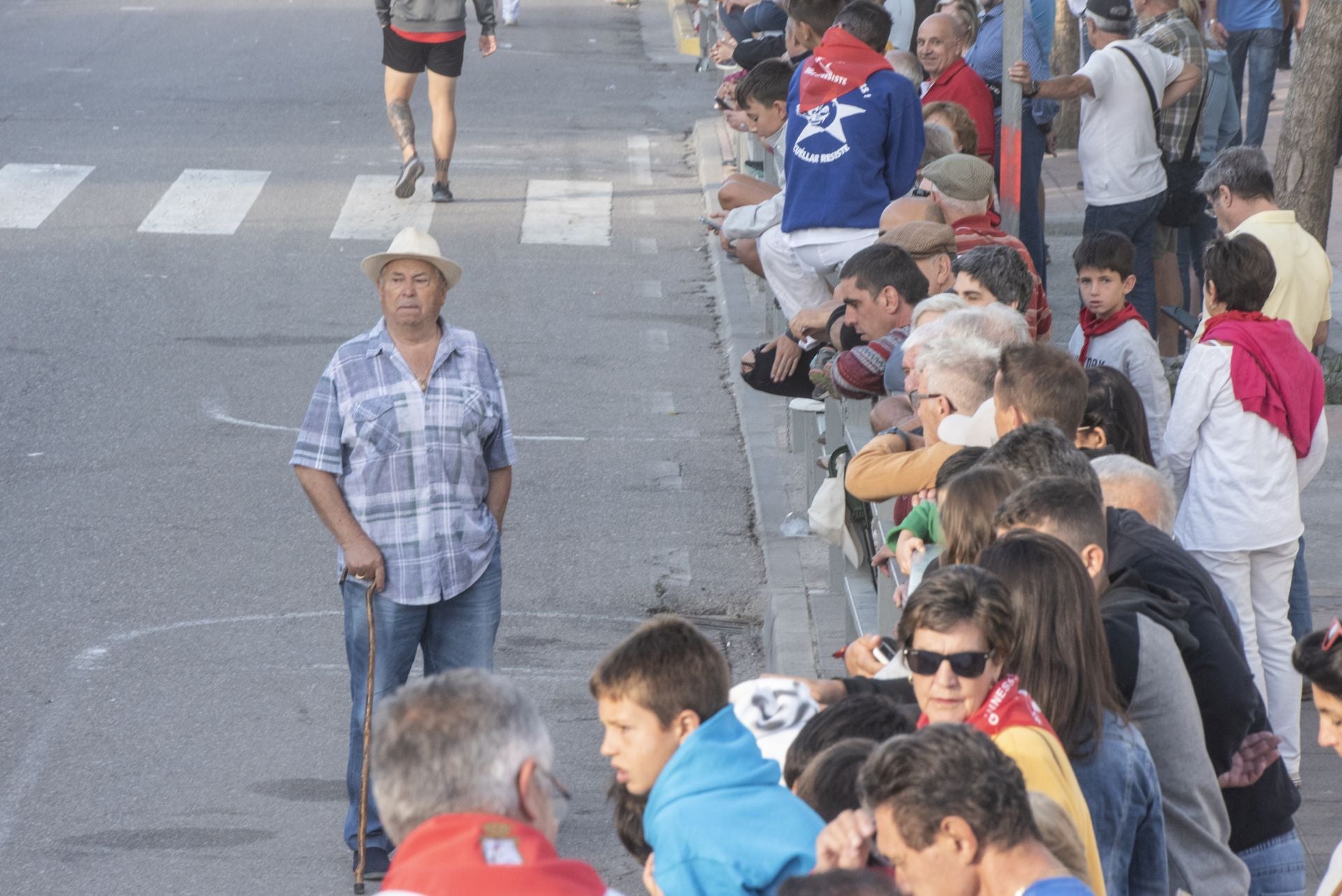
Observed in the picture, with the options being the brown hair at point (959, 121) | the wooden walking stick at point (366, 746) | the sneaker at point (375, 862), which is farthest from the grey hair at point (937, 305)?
the brown hair at point (959, 121)

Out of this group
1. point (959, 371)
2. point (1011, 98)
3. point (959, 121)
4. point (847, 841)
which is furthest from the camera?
point (959, 121)

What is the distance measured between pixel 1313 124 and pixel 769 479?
3.73 metres

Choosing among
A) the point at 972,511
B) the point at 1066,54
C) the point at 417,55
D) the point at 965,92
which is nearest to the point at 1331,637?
the point at 972,511

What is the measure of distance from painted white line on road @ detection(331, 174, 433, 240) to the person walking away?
0.18 m

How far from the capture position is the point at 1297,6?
52.4 ft

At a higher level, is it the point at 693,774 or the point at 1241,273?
the point at 693,774

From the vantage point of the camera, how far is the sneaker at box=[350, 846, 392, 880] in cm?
561

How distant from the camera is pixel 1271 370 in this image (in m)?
5.78

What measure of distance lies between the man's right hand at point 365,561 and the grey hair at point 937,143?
158 inches

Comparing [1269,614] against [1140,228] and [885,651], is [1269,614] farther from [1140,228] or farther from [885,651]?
[1140,228]

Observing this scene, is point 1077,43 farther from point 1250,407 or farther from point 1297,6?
point 1250,407

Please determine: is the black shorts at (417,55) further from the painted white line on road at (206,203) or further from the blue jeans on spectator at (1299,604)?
the blue jeans on spectator at (1299,604)

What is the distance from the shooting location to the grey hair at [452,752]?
2.70 m

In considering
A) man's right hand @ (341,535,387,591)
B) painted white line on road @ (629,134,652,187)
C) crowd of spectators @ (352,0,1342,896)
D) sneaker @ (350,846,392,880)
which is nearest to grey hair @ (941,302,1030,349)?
crowd of spectators @ (352,0,1342,896)
